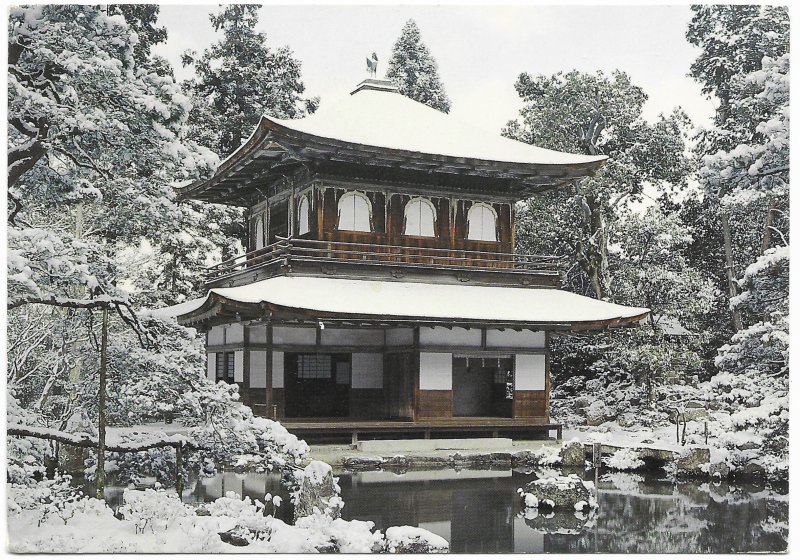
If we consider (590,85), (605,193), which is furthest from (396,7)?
(605,193)

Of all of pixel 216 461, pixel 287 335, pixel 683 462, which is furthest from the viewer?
pixel 287 335

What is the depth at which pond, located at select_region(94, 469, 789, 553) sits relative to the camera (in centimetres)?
1128

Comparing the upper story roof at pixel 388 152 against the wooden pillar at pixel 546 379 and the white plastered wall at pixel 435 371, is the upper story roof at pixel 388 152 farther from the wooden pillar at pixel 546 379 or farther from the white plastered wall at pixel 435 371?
the white plastered wall at pixel 435 371

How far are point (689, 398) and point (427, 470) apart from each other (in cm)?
629

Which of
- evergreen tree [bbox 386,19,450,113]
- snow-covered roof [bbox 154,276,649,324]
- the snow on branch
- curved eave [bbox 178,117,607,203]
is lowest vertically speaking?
the snow on branch

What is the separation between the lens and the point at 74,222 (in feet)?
45.3

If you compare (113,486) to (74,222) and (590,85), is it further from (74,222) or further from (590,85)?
(590,85)

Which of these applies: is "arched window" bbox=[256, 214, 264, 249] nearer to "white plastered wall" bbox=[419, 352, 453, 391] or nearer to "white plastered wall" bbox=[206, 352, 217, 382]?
"white plastered wall" bbox=[206, 352, 217, 382]

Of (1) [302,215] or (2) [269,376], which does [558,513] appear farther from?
(1) [302,215]

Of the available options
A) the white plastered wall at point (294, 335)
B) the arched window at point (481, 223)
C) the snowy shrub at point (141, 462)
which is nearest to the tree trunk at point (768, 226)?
the arched window at point (481, 223)

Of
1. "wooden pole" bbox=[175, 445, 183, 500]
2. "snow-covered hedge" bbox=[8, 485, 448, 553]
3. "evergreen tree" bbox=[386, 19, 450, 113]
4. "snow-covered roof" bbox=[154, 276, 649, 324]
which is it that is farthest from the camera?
"evergreen tree" bbox=[386, 19, 450, 113]

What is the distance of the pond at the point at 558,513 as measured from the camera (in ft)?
37.0

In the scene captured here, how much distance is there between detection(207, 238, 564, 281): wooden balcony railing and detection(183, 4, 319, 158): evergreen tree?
3.32m

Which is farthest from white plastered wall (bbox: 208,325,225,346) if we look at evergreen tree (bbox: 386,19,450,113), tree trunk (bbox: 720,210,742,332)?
tree trunk (bbox: 720,210,742,332)
